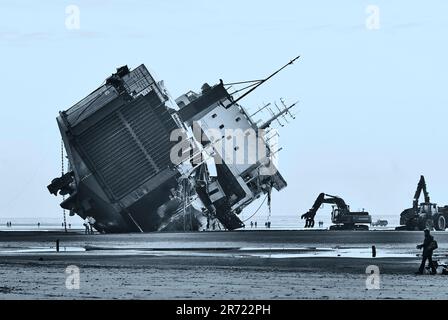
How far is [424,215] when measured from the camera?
398ft

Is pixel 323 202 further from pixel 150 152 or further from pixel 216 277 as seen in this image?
pixel 216 277

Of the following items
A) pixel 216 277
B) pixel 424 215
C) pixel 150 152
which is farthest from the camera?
pixel 424 215

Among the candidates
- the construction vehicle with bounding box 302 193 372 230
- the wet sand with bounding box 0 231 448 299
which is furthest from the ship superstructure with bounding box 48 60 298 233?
the wet sand with bounding box 0 231 448 299

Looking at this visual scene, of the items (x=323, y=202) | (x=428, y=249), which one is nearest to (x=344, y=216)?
(x=323, y=202)

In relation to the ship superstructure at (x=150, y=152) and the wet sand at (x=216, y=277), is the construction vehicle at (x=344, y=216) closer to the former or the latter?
the ship superstructure at (x=150, y=152)

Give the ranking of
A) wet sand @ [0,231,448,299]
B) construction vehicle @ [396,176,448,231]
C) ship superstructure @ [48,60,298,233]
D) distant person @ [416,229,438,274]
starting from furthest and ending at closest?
construction vehicle @ [396,176,448,231] < ship superstructure @ [48,60,298,233] < distant person @ [416,229,438,274] < wet sand @ [0,231,448,299]

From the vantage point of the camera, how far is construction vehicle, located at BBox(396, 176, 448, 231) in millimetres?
121312

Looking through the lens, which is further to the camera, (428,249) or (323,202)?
(323,202)

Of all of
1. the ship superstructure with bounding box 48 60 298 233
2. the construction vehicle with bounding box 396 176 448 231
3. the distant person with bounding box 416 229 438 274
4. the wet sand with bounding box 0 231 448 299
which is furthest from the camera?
the construction vehicle with bounding box 396 176 448 231

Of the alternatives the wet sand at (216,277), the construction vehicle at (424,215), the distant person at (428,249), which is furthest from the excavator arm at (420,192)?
the distant person at (428,249)

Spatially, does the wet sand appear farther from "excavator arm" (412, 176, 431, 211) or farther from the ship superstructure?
"excavator arm" (412, 176, 431, 211)

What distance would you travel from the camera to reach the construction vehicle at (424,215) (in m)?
121
